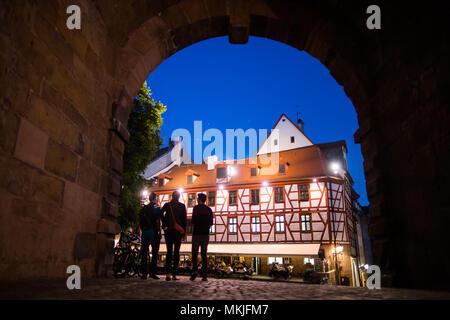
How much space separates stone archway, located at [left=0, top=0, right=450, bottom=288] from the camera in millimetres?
2545

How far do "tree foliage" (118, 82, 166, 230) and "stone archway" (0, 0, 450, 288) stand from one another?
5.16m

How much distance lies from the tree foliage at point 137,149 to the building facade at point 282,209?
35.8 feet

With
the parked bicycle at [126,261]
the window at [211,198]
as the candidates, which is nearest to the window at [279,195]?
the window at [211,198]

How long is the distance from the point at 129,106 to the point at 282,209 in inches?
639

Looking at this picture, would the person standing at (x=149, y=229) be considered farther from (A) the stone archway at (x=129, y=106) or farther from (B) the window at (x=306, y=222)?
(B) the window at (x=306, y=222)

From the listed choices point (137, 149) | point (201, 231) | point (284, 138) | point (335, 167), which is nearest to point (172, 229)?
point (201, 231)

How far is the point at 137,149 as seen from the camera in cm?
971

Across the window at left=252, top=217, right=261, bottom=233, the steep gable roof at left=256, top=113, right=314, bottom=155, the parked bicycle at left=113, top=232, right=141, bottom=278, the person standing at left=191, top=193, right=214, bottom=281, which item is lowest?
the parked bicycle at left=113, top=232, right=141, bottom=278

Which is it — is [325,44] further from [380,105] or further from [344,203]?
[344,203]

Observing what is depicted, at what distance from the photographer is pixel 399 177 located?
3.55m

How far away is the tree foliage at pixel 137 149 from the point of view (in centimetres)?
930

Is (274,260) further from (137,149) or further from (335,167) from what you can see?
(137,149)

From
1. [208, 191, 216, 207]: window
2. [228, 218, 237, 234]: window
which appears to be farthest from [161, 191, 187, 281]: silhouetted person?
[208, 191, 216, 207]: window

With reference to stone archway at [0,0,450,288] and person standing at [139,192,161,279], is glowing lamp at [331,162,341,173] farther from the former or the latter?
person standing at [139,192,161,279]
